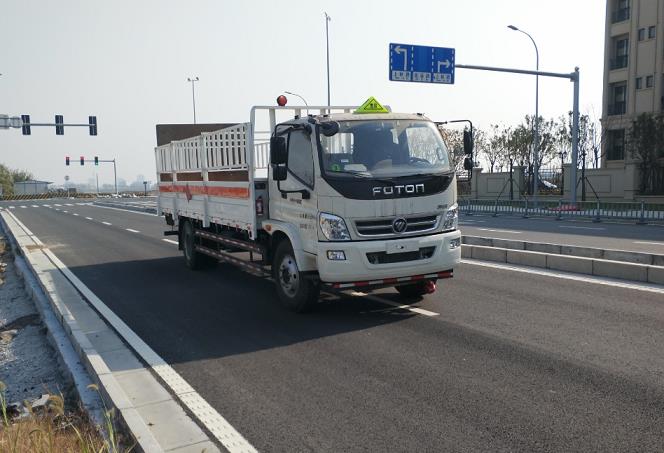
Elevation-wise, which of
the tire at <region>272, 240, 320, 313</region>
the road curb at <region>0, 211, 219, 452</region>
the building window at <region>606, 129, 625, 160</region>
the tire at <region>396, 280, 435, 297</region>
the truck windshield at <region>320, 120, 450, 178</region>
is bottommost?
the road curb at <region>0, 211, 219, 452</region>

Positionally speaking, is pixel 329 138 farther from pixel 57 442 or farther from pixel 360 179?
pixel 57 442

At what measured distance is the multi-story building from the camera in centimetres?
3956

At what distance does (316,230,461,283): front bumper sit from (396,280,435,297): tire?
1115 millimetres

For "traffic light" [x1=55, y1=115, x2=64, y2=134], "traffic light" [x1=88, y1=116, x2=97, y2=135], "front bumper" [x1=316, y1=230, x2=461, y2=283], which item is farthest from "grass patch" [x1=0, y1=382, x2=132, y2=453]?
"traffic light" [x1=88, y1=116, x2=97, y2=135]

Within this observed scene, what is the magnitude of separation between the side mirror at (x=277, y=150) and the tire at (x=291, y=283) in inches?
45.8

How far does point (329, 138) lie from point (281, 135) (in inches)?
40.0

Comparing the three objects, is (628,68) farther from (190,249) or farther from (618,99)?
(190,249)

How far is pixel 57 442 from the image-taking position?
396cm

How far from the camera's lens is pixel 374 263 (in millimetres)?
7211

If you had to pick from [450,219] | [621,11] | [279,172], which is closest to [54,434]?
[279,172]

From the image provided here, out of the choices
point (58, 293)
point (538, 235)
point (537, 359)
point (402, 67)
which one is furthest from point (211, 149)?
point (402, 67)

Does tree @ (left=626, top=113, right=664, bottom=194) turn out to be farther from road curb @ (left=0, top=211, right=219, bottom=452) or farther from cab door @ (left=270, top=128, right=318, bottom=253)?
road curb @ (left=0, top=211, right=219, bottom=452)

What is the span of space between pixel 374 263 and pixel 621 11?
4377 centimetres

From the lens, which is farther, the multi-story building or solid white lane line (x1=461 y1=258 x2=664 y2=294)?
the multi-story building
